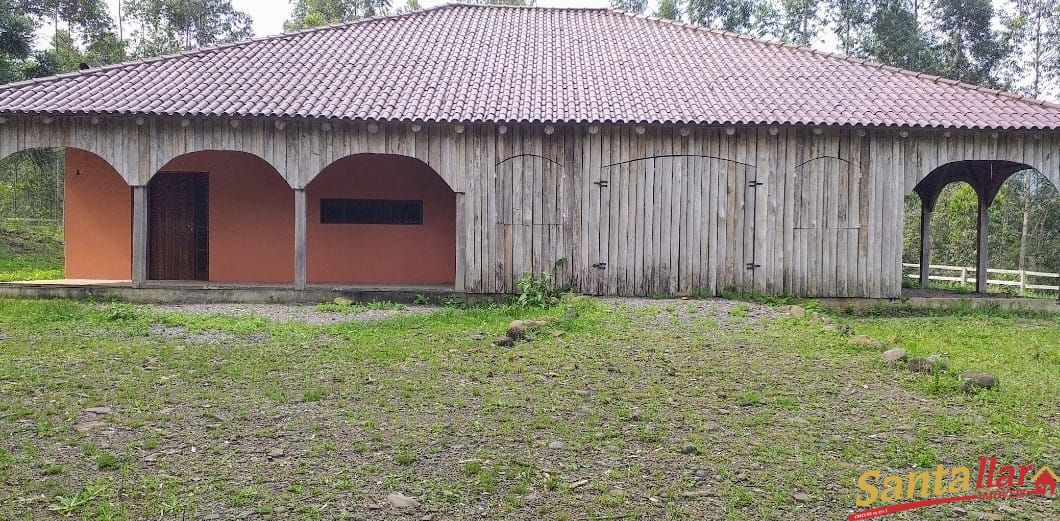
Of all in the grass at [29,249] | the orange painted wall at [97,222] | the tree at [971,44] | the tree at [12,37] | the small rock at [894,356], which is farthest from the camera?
the tree at [971,44]

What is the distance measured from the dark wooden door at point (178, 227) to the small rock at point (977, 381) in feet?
39.5

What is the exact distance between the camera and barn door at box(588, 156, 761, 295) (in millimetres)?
12398

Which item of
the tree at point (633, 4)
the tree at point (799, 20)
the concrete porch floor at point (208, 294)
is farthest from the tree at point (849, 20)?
the concrete porch floor at point (208, 294)

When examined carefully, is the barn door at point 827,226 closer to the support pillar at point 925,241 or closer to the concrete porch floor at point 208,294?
the support pillar at point 925,241

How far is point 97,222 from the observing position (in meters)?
13.9

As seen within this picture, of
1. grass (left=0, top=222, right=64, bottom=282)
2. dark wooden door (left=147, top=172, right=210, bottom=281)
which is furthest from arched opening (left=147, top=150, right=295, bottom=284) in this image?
grass (left=0, top=222, right=64, bottom=282)

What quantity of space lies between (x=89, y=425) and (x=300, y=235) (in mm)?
7305

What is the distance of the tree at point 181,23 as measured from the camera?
3881 centimetres

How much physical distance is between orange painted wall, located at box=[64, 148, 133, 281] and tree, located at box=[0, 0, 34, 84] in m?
10.4

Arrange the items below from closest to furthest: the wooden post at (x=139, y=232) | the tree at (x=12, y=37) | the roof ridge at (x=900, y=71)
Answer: the wooden post at (x=139, y=232), the roof ridge at (x=900, y=71), the tree at (x=12, y=37)

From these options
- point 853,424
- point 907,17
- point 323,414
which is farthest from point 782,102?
point 907,17

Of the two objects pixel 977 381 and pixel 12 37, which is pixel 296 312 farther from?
pixel 12 37

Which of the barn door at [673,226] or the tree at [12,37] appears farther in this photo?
the tree at [12,37]

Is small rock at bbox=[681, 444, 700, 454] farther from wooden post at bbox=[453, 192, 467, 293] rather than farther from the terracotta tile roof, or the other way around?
wooden post at bbox=[453, 192, 467, 293]
